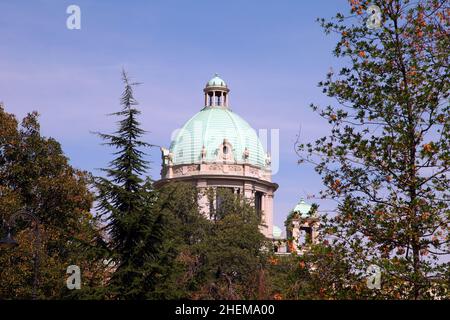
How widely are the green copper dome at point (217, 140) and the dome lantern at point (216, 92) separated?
111 centimetres

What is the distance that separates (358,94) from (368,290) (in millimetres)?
4359

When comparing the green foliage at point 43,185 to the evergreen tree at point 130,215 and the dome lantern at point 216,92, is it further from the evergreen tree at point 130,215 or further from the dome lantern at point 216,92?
the dome lantern at point 216,92

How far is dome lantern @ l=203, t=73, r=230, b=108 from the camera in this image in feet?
380

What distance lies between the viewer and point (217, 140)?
11200 cm

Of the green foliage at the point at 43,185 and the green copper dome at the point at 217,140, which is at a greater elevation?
the green copper dome at the point at 217,140

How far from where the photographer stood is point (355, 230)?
21.2 metres

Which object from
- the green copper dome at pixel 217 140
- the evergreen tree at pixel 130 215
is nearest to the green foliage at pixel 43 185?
the evergreen tree at pixel 130 215

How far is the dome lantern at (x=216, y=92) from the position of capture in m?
116

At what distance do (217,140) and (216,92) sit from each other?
7.57 metres

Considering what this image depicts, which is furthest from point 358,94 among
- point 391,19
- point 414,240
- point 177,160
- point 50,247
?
point 177,160

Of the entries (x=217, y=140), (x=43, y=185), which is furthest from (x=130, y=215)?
(x=217, y=140)

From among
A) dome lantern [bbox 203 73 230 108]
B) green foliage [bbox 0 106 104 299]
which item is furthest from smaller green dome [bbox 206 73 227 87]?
green foliage [bbox 0 106 104 299]

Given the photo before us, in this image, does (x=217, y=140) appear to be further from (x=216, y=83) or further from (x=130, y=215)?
(x=130, y=215)

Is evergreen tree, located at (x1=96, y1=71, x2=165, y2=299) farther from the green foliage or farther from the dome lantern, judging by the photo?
the dome lantern
